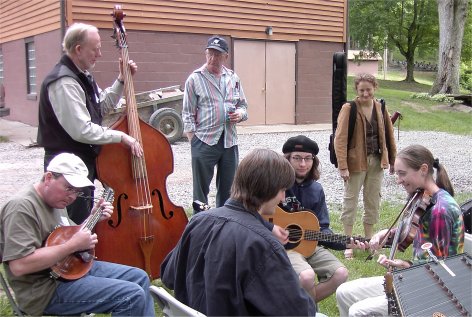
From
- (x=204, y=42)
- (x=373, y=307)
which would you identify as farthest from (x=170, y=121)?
(x=373, y=307)

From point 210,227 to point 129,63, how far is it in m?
2.10

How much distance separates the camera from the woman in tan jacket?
4812 millimetres

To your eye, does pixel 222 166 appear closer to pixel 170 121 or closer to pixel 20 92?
pixel 170 121

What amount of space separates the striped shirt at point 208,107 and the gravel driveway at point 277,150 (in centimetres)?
214

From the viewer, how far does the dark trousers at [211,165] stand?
4551 millimetres

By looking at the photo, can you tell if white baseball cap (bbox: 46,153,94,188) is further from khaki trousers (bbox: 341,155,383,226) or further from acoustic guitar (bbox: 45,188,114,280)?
A: khaki trousers (bbox: 341,155,383,226)

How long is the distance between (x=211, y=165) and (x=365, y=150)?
4.66 ft

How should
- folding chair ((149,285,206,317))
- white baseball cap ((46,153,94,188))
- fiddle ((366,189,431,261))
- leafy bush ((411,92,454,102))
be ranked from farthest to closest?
leafy bush ((411,92,454,102)) → fiddle ((366,189,431,261)) → white baseball cap ((46,153,94,188)) → folding chair ((149,285,206,317))

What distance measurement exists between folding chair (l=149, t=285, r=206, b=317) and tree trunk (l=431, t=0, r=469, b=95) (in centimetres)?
2155

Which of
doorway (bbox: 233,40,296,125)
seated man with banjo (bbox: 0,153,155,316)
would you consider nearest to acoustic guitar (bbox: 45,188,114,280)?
seated man with banjo (bbox: 0,153,155,316)

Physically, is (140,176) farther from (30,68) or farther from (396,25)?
(396,25)

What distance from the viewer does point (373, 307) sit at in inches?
106

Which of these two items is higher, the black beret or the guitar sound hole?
the black beret

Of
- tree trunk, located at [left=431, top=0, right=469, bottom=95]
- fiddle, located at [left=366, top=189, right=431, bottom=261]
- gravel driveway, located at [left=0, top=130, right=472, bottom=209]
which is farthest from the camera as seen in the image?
tree trunk, located at [left=431, top=0, right=469, bottom=95]
